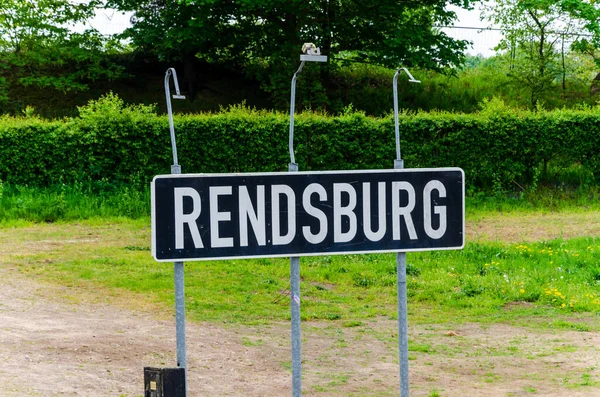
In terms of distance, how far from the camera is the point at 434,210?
4754mm

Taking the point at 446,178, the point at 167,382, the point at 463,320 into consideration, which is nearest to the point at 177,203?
the point at 167,382

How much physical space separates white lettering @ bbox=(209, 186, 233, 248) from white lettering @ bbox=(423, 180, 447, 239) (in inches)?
42.1

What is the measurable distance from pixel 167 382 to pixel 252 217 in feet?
3.01

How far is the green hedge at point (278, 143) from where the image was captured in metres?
18.5

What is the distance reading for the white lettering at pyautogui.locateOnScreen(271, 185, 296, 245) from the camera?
4.47 m

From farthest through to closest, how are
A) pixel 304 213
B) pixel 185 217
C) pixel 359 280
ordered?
pixel 359 280 → pixel 304 213 → pixel 185 217

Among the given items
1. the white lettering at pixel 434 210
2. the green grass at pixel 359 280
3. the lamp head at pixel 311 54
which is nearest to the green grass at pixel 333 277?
the green grass at pixel 359 280

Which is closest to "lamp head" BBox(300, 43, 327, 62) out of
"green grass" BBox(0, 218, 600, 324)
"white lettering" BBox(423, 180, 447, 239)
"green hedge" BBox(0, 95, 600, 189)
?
"white lettering" BBox(423, 180, 447, 239)

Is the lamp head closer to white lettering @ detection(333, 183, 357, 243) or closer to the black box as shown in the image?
white lettering @ detection(333, 183, 357, 243)

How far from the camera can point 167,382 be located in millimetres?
4418

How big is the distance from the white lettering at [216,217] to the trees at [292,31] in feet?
68.7

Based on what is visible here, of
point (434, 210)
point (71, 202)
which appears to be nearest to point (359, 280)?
point (71, 202)

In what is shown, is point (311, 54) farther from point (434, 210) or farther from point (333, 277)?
point (333, 277)

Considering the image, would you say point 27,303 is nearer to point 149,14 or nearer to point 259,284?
point 259,284
